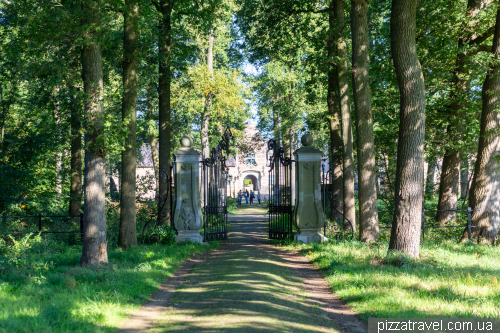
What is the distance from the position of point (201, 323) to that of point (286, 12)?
13565 mm

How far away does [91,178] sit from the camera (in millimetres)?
8758

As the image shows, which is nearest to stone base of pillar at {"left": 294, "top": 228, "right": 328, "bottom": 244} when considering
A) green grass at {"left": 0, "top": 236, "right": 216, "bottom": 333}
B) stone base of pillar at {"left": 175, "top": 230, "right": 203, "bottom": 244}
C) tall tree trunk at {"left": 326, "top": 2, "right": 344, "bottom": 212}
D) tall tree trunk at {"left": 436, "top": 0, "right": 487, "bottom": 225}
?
stone base of pillar at {"left": 175, "top": 230, "right": 203, "bottom": 244}

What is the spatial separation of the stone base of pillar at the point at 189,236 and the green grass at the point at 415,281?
13.9ft

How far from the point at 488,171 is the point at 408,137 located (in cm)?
481

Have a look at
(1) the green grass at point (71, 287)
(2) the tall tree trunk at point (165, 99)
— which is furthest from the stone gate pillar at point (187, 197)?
(1) the green grass at point (71, 287)

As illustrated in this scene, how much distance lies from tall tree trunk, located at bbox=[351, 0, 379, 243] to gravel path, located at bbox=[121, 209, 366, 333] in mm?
2617

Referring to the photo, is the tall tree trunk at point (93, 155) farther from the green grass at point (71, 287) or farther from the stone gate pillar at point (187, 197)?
the stone gate pillar at point (187, 197)

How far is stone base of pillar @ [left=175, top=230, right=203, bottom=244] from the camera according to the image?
1325 cm

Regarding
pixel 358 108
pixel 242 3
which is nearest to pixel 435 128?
pixel 358 108

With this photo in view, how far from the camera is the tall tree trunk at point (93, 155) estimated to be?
8.66m

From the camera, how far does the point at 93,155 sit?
884 cm

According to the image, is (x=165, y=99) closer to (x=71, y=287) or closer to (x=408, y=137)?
(x=408, y=137)

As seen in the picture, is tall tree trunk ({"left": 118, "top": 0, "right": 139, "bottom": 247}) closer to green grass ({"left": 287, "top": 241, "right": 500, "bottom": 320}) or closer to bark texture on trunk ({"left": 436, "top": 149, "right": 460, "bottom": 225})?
green grass ({"left": 287, "top": 241, "right": 500, "bottom": 320})

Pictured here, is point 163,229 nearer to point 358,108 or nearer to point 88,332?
point 358,108
